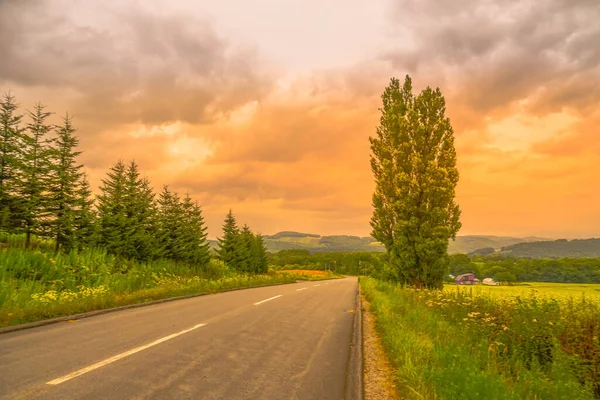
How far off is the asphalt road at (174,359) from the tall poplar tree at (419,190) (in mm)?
11174

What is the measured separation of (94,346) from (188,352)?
5.68 feet

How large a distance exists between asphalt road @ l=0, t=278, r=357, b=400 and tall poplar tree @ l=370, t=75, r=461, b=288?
11.2 m

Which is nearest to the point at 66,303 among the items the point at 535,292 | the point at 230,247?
the point at 535,292

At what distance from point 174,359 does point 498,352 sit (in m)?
6.12

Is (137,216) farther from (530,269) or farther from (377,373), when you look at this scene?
(530,269)

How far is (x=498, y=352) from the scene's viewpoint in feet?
22.6

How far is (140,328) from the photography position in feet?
26.0

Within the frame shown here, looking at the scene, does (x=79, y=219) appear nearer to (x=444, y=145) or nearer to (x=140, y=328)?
(x=140, y=328)

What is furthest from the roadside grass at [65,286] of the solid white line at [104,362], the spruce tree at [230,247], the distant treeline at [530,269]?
the spruce tree at [230,247]

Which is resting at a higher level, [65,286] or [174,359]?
[65,286]

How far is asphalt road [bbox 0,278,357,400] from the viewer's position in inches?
171

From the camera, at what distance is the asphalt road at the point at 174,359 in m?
4.35

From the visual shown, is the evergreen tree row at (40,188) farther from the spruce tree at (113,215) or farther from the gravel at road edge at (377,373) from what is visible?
the gravel at road edge at (377,373)

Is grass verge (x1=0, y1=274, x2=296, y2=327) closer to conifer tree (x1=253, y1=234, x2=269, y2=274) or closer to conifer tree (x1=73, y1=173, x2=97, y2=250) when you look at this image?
conifer tree (x1=73, y1=173, x2=97, y2=250)
